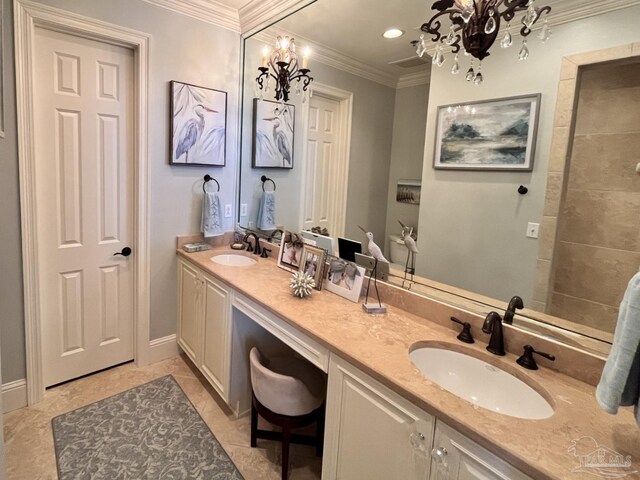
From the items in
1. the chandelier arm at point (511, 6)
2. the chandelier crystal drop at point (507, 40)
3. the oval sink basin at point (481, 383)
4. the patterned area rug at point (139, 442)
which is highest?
the chandelier arm at point (511, 6)

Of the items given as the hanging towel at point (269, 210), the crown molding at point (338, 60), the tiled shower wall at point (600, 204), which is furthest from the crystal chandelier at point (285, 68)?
the tiled shower wall at point (600, 204)

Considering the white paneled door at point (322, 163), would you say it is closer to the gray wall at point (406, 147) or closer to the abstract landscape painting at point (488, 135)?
the gray wall at point (406, 147)

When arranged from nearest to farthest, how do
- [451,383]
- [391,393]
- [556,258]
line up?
1. [391,393]
2. [451,383]
3. [556,258]

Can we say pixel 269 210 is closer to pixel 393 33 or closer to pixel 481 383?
pixel 393 33

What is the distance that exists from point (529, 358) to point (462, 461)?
48cm

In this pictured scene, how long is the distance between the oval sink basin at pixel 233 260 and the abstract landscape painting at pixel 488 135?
4.79 feet

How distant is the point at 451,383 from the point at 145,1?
2822 mm

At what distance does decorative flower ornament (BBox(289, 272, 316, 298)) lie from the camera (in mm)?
1789

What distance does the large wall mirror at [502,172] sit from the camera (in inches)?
51.5

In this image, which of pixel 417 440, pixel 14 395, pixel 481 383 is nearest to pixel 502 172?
pixel 481 383

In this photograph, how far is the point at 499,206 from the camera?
1546 millimetres

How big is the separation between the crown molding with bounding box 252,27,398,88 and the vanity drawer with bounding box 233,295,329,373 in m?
1.39

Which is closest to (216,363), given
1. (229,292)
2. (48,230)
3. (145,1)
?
(229,292)

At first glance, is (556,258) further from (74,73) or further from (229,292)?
(74,73)
